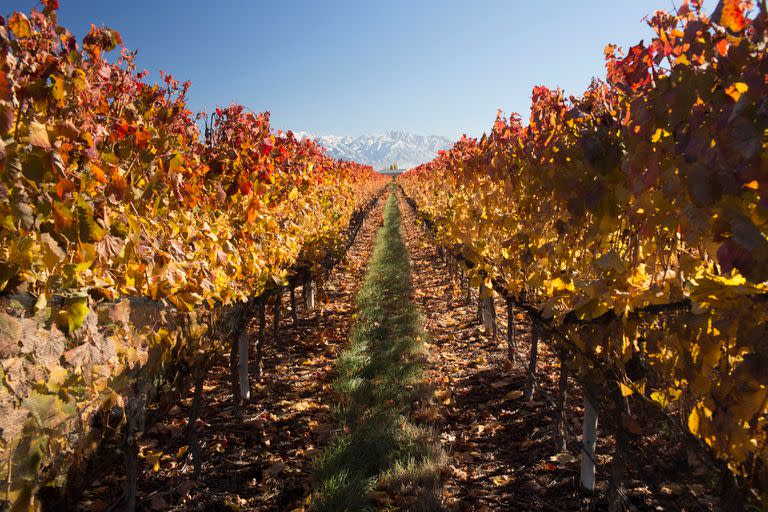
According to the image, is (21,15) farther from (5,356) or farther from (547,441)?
(547,441)

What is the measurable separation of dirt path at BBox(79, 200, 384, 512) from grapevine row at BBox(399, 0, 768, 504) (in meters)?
1.99

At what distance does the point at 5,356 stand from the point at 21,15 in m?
1.18

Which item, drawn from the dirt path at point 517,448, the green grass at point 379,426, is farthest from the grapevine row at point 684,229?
the green grass at point 379,426

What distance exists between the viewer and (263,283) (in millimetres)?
3715

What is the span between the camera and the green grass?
110 inches

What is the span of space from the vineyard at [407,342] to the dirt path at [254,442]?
23 mm

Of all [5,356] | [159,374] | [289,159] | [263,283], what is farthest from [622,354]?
[289,159]

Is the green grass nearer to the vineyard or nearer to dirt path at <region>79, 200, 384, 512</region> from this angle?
the vineyard

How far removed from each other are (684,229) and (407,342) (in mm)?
3722

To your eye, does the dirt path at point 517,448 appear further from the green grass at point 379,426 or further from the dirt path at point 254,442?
the dirt path at point 254,442

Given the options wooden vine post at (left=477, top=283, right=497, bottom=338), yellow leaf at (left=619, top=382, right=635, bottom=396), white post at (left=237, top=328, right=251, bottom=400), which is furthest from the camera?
wooden vine post at (left=477, top=283, right=497, bottom=338)

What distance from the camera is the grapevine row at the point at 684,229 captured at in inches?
46.0

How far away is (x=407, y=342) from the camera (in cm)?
512

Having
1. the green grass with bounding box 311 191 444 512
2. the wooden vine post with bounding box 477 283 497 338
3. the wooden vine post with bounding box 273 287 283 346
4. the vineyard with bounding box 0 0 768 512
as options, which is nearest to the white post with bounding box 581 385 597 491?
the vineyard with bounding box 0 0 768 512
